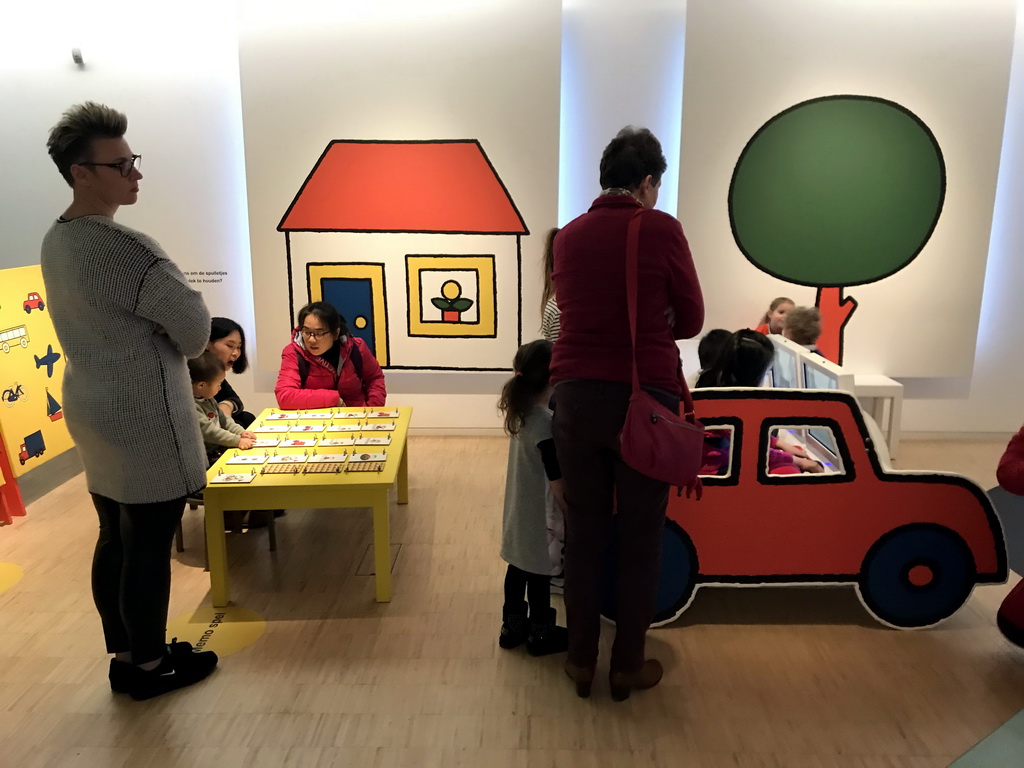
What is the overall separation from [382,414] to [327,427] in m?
0.29

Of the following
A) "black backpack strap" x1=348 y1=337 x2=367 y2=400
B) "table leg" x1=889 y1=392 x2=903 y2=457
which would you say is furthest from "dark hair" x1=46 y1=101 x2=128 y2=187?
"table leg" x1=889 y1=392 x2=903 y2=457

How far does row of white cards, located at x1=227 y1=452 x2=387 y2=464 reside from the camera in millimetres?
3035

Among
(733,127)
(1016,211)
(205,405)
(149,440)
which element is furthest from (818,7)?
(149,440)

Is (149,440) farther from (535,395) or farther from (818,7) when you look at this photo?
(818,7)

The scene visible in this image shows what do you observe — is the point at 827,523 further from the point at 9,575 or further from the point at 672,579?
the point at 9,575

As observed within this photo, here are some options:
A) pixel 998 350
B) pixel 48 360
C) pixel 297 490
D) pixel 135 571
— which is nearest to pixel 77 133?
pixel 135 571

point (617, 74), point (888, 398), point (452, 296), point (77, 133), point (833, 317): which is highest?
point (617, 74)

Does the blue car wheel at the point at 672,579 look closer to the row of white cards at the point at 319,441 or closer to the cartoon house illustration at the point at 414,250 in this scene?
the row of white cards at the point at 319,441

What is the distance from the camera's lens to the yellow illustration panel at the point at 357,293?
475cm

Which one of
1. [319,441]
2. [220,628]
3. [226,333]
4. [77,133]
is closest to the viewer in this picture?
[77,133]

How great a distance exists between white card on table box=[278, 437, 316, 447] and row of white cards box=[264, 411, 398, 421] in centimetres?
30

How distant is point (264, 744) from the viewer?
7.26 ft

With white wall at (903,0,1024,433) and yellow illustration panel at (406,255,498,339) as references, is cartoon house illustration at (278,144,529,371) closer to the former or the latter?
yellow illustration panel at (406,255,498,339)

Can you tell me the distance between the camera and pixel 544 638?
263 centimetres
